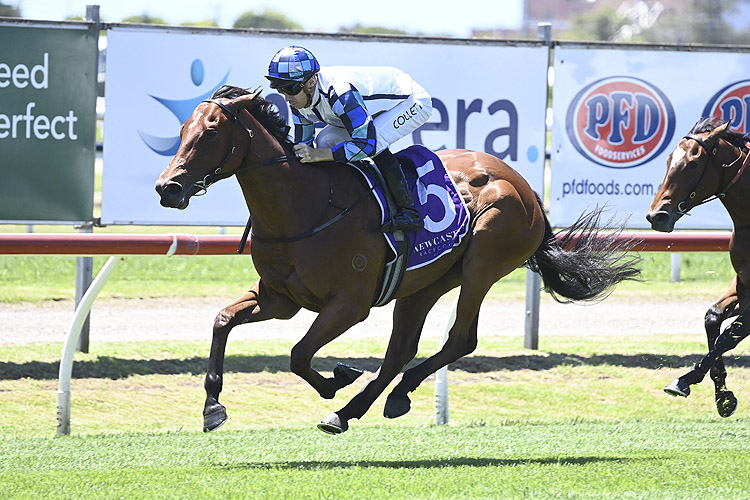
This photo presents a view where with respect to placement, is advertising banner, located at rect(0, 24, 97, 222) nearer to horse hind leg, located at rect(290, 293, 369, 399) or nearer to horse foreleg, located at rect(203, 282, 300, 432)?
horse foreleg, located at rect(203, 282, 300, 432)

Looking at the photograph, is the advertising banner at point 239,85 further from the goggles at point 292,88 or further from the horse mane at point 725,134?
the goggles at point 292,88

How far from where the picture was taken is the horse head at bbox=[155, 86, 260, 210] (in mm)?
5152

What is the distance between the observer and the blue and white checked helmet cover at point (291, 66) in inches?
216

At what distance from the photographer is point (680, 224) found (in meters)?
9.98

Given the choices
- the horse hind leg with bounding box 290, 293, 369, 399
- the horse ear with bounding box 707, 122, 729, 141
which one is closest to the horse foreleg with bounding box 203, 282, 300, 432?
the horse hind leg with bounding box 290, 293, 369, 399

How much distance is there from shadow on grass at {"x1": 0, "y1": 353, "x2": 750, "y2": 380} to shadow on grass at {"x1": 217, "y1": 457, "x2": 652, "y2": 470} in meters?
3.22

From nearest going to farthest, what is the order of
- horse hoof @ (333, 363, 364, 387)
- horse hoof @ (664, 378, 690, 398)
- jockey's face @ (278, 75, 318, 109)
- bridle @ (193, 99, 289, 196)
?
bridle @ (193, 99, 289, 196) → jockey's face @ (278, 75, 318, 109) → horse hoof @ (333, 363, 364, 387) → horse hoof @ (664, 378, 690, 398)

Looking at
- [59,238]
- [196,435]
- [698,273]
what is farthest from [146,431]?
[698,273]

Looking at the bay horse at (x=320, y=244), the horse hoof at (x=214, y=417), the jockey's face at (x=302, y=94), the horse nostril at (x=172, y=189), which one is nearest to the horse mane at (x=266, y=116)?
the bay horse at (x=320, y=244)

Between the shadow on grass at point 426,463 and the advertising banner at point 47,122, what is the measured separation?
13.0ft

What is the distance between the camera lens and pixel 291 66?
548cm

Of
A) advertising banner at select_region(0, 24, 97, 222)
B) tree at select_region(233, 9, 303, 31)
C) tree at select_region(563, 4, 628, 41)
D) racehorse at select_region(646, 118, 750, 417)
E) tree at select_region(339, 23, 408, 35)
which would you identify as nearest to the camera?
racehorse at select_region(646, 118, 750, 417)

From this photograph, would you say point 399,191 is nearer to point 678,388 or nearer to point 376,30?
point 678,388

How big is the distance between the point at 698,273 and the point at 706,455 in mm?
8937
